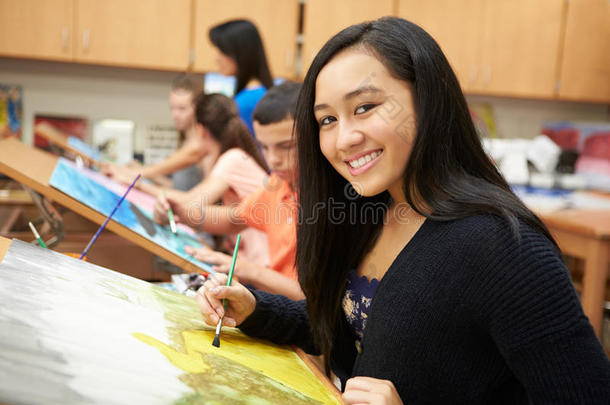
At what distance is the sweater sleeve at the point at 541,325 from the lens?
0.57 metres

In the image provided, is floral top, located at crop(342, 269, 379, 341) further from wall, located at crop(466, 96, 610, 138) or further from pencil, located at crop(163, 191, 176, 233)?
wall, located at crop(466, 96, 610, 138)

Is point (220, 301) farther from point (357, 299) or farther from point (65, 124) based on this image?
point (65, 124)

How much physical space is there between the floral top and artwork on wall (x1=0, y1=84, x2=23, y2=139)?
2.78 metres

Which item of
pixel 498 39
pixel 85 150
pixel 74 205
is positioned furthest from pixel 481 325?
pixel 498 39

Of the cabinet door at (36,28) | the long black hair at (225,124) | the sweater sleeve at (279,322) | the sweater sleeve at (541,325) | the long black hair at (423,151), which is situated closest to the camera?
the sweater sleeve at (541,325)

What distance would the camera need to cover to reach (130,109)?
10.7 ft

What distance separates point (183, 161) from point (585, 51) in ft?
8.34

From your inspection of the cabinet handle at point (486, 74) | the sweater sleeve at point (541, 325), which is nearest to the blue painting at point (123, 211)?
the sweater sleeve at point (541, 325)

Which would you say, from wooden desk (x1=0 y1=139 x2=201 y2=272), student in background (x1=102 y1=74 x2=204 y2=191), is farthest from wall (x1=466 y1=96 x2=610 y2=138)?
wooden desk (x1=0 y1=139 x2=201 y2=272)

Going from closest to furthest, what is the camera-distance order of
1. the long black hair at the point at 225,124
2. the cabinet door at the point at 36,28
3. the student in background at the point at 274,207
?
1. the student in background at the point at 274,207
2. the long black hair at the point at 225,124
3. the cabinet door at the point at 36,28

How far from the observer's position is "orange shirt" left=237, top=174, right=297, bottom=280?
4.25 feet

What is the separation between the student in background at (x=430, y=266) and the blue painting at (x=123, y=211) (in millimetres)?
349

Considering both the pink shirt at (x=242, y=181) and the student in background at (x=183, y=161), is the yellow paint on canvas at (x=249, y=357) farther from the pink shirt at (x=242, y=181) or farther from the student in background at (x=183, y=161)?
the student in background at (x=183, y=161)

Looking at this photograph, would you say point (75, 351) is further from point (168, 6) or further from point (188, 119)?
point (168, 6)
